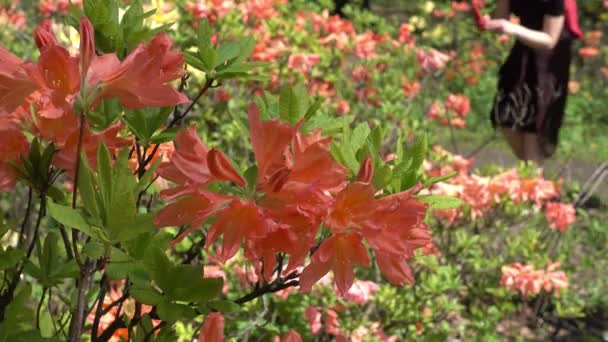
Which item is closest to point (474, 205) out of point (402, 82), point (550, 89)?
point (402, 82)

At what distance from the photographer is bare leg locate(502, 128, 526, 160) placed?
4.99 metres

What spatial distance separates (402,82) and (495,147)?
268 cm

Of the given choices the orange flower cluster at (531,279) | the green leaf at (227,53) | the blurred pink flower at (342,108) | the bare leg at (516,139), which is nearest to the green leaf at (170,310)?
the green leaf at (227,53)

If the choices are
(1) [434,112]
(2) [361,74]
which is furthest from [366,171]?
(1) [434,112]

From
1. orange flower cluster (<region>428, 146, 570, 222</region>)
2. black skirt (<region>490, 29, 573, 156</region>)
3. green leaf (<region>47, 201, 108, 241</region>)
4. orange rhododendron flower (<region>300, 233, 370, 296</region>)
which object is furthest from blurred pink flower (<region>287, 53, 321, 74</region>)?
green leaf (<region>47, 201, 108, 241</region>)

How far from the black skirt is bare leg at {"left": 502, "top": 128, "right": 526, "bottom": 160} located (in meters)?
0.03

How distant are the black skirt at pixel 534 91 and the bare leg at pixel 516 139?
0.03 metres

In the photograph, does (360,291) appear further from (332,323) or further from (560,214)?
(560,214)

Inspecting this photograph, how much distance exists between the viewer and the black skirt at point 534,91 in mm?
4836

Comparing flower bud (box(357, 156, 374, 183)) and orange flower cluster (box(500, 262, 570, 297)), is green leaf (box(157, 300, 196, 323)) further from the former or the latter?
orange flower cluster (box(500, 262, 570, 297))

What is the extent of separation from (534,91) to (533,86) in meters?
0.03

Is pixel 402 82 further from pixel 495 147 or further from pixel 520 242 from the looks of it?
pixel 495 147

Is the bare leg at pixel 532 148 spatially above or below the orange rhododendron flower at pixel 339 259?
below

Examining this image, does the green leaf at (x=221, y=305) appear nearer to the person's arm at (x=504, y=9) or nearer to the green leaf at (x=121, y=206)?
the green leaf at (x=121, y=206)
